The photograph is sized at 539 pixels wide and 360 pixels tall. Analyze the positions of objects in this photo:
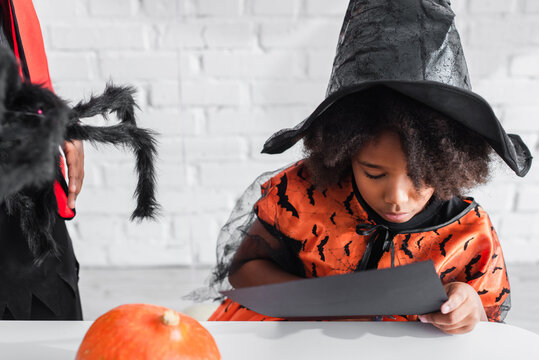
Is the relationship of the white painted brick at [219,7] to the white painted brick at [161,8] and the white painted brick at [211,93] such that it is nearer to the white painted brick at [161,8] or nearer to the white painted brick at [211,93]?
the white painted brick at [161,8]

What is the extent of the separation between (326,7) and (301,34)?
9 centimetres

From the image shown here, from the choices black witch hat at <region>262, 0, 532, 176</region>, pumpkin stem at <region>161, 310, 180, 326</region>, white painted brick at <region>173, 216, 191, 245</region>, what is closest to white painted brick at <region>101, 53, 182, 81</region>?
white painted brick at <region>173, 216, 191, 245</region>

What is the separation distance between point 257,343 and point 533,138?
1.10m

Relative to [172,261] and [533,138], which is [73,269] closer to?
[172,261]

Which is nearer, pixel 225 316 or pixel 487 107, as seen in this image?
pixel 487 107

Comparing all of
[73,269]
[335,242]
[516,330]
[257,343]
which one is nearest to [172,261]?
[73,269]

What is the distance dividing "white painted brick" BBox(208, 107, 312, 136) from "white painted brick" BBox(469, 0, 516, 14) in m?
0.47

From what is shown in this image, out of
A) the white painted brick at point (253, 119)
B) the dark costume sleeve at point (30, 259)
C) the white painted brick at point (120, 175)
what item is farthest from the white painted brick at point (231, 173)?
the dark costume sleeve at point (30, 259)

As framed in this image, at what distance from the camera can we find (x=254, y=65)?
1.11 meters

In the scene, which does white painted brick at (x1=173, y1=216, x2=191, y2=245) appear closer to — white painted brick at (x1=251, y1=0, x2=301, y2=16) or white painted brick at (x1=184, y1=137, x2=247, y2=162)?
white painted brick at (x1=184, y1=137, x2=247, y2=162)

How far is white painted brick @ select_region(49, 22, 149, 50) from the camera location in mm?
1068

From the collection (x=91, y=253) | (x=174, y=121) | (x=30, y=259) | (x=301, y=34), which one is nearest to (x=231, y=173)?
(x=174, y=121)

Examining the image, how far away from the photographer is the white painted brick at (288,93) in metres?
1.13

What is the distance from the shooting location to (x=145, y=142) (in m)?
0.40
